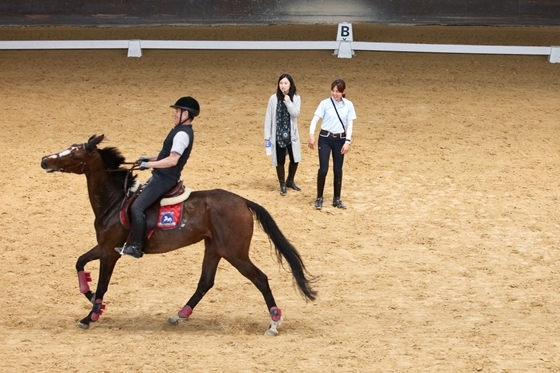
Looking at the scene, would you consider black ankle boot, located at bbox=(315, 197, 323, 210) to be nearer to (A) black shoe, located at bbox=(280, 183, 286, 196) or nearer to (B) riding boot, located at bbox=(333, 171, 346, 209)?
(B) riding boot, located at bbox=(333, 171, 346, 209)

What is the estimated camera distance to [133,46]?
59.1 ft

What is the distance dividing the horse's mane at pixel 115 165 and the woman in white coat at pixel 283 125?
12.6 ft

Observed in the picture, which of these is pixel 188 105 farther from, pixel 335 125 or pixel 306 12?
pixel 306 12

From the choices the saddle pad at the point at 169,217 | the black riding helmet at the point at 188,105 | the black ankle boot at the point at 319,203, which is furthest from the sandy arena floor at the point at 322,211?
the black riding helmet at the point at 188,105

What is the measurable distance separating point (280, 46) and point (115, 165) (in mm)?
10299

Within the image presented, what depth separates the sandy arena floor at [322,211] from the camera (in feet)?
25.5

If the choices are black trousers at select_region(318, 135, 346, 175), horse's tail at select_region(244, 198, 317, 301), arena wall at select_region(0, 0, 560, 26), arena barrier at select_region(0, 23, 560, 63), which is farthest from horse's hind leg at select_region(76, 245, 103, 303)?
arena wall at select_region(0, 0, 560, 26)

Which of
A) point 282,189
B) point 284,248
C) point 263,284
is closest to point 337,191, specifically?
point 282,189

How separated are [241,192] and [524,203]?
3.88 m

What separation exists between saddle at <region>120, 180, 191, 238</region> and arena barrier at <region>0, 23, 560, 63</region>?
10.3 metres

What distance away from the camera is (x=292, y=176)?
12.6 m

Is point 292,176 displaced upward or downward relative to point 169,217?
downward

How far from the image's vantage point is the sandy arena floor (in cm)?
777

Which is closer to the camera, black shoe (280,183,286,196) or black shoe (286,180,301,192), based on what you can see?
black shoe (280,183,286,196)
